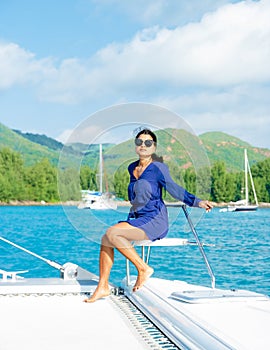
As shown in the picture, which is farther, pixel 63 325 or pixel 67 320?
pixel 67 320

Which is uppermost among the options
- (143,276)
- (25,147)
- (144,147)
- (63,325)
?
(25,147)

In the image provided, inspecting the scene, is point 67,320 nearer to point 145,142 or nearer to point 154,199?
point 154,199

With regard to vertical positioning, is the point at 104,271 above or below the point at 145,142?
below

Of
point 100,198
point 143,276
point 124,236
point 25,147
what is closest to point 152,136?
point 100,198

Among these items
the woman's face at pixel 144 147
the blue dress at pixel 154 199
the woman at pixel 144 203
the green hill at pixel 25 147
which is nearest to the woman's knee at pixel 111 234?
the woman at pixel 144 203

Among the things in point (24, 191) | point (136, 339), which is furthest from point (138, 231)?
point (24, 191)

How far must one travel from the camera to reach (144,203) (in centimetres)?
349

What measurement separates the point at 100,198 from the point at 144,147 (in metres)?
0.40

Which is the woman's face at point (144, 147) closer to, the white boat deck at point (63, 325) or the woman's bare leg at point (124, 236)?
the woman's bare leg at point (124, 236)

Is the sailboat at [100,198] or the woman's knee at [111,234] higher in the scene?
the sailboat at [100,198]

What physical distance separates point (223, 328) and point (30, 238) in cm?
1963

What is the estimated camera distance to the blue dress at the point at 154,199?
344 cm

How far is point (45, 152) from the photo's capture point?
84562mm

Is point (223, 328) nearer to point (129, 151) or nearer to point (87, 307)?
point (87, 307)
